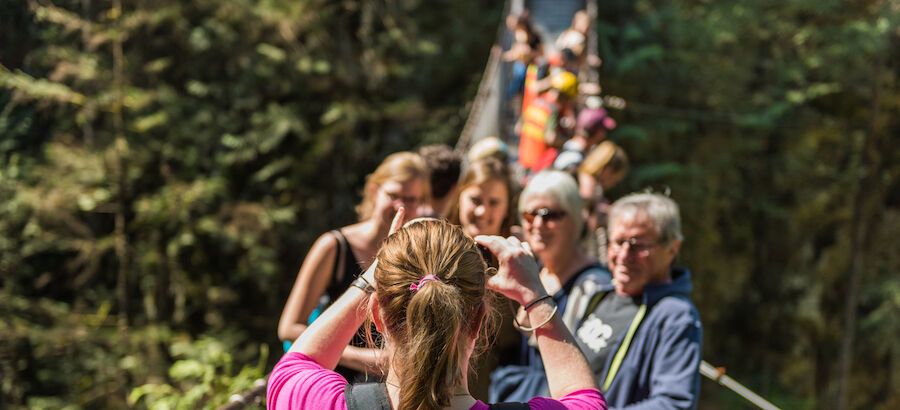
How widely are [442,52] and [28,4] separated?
740 centimetres

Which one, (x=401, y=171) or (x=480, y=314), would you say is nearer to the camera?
(x=480, y=314)

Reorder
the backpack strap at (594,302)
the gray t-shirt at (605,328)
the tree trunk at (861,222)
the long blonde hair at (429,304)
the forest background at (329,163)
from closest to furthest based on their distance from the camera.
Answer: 1. the long blonde hair at (429,304)
2. the gray t-shirt at (605,328)
3. the backpack strap at (594,302)
4. the forest background at (329,163)
5. the tree trunk at (861,222)

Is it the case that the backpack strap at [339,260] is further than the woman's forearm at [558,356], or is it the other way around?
the backpack strap at [339,260]

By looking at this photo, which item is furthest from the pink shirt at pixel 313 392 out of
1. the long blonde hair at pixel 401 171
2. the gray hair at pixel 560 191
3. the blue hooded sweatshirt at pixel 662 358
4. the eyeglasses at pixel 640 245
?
the long blonde hair at pixel 401 171

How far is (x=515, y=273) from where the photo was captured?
1032 mm

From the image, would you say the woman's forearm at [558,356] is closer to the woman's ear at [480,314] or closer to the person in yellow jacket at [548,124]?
the woman's ear at [480,314]

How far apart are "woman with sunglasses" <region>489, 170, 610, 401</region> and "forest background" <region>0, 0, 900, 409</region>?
1507 millimetres

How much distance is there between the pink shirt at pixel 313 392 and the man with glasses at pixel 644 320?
1.77 feet

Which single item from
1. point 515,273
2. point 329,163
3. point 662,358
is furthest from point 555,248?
point 329,163

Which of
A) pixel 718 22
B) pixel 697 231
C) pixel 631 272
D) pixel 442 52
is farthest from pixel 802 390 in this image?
pixel 631 272

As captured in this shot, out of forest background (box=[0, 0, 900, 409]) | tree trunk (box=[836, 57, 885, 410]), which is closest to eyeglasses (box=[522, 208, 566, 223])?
forest background (box=[0, 0, 900, 409])

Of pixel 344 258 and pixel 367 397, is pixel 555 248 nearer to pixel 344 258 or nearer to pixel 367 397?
pixel 344 258

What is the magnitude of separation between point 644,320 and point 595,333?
131 millimetres

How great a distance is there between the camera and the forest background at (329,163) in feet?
18.3
